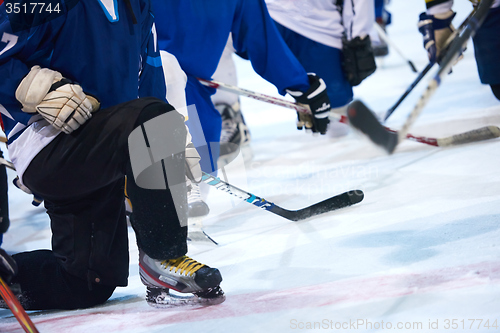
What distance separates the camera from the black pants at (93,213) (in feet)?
3.75

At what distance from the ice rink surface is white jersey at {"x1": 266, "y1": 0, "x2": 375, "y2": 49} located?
1.95ft

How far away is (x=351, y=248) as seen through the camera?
1.38m

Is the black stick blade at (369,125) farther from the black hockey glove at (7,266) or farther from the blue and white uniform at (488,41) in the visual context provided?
the blue and white uniform at (488,41)

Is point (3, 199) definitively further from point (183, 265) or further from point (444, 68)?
point (444, 68)

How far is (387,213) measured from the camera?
1635 mm

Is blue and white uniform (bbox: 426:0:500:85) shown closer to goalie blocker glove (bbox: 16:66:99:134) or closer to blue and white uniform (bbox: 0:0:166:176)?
blue and white uniform (bbox: 0:0:166:176)

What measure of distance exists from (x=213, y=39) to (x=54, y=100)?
3.46 ft

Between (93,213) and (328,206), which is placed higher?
(93,213)

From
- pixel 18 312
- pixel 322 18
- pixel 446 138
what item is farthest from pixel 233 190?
pixel 322 18

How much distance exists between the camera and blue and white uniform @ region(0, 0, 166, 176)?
1.13 metres

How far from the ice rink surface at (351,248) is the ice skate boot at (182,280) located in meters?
0.03

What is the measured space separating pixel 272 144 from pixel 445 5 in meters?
1.34

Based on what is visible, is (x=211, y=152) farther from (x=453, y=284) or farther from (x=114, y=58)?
(x=453, y=284)

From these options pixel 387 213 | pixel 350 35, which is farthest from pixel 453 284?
pixel 350 35
